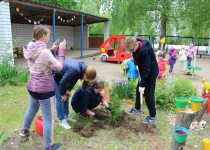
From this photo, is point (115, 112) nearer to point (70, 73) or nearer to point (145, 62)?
point (145, 62)

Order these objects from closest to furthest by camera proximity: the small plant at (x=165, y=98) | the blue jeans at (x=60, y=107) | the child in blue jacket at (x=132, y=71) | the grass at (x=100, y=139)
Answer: the grass at (x=100, y=139), the blue jeans at (x=60, y=107), the small plant at (x=165, y=98), the child in blue jacket at (x=132, y=71)

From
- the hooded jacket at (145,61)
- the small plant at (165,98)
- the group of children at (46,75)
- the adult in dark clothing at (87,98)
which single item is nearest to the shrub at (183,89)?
the small plant at (165,98)

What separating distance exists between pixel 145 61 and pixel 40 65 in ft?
5.20

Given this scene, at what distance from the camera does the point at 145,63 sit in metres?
3.26

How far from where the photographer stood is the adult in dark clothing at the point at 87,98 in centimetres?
335

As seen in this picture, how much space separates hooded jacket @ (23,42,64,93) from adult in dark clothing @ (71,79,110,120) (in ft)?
3.44

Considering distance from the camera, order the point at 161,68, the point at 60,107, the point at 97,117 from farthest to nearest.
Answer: the point at 161,68
the point at 97,117
the point at 60,107

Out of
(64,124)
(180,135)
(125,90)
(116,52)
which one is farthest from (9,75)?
(116,52)

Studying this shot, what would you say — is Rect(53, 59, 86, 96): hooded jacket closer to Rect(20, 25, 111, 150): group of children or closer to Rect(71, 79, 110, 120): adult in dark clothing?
Rect(20, 25, 111, 150): group of children

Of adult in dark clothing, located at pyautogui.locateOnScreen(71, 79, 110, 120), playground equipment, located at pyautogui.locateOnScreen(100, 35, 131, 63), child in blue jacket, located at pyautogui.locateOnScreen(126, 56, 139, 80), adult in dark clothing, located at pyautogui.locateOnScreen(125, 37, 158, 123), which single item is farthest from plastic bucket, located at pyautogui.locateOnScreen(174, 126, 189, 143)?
playground equipment, located at pyautogui.locateOnScreen(100, 35, 131, 63)

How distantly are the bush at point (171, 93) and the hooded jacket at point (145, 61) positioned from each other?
3.71ft

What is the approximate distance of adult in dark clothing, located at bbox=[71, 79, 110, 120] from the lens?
11.0 ft

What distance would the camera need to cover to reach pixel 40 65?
230 centimetres

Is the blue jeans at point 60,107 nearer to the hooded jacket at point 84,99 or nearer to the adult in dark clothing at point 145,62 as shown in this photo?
the hooded jacket at point 84,99
